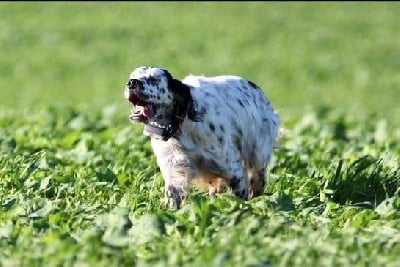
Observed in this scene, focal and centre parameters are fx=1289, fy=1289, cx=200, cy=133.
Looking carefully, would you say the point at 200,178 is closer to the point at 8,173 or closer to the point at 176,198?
the point at 176,198

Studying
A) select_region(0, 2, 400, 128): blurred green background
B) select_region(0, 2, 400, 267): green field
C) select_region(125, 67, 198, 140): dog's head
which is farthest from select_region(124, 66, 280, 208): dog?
select_region(0, 2, 400, 128): blurred green background

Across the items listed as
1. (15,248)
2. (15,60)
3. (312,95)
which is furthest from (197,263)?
(15,60)

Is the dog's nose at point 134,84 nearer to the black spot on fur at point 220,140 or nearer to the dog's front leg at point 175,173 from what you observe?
the dog's front leg at point 175,173

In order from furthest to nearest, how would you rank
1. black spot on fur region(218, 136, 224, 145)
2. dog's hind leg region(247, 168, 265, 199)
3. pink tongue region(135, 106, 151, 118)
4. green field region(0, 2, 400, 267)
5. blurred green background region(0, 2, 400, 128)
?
blurred green background region(0, 2, 400, 128) < dog's hind leg region(247, 168, 265, 199) < black spot on fur region(218, 136, 224, 145) < pink tongue region(135, 106, 151, 118) < green field region(0, 2, 400, 267)

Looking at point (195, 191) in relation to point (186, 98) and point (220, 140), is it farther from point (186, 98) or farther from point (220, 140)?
point (186, 98)

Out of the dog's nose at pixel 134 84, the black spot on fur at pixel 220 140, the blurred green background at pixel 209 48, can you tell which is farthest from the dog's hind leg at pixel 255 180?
the blurred green background at pixel 209 48

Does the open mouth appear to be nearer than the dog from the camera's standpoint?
Yes

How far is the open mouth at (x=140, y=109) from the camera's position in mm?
7698

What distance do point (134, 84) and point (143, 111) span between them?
0.23 metres

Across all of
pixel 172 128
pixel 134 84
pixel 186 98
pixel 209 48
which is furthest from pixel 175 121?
pixel 209 48

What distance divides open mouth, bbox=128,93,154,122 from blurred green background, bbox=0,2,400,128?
14540 millimetres

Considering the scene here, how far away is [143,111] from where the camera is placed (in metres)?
7.80

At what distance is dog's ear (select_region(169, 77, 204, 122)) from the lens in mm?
8000

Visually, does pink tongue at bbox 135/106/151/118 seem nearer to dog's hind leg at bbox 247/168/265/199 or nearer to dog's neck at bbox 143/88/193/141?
dog's neck at bbox 143/88/193/141
